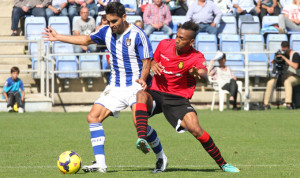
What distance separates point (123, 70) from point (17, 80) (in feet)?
33.8

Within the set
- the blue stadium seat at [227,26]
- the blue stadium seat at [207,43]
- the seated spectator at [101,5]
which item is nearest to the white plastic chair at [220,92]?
the blue stadium seat at [207,43]

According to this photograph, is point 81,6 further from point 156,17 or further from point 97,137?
point 97,137

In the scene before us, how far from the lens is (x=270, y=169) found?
8055 millimetres

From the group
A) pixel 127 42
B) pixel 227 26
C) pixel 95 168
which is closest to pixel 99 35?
pixel 127 42

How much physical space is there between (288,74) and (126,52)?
11999 millimetres

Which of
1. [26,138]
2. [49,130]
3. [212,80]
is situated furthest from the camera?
[212,80]

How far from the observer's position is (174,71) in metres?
8.00

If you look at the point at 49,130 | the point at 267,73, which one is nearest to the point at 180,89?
the point at 49,130

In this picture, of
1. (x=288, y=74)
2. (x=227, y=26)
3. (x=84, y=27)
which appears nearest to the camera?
(x=288, y=74)

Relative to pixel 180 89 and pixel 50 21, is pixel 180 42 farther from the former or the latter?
pixel 50 21

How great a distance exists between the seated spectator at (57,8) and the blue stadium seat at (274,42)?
6741mm

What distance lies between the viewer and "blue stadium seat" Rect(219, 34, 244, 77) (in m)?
19.8

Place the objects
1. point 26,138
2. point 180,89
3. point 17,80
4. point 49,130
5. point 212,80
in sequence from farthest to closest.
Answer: point 212,80
point 17,80
point 49,130
point 26,138
point 180,89

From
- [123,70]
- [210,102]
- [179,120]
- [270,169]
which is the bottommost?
[210,102]
